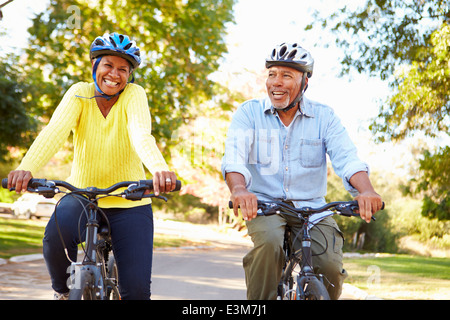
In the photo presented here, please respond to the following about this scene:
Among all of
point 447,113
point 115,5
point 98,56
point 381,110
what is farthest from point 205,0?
point 98,56

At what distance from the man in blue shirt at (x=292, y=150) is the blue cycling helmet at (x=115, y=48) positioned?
0.79 meters

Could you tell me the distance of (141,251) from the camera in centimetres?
354

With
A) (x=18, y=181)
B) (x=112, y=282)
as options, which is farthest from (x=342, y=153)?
(x=18, y=181)

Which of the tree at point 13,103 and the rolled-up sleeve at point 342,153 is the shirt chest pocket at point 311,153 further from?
the tree at point 13,103

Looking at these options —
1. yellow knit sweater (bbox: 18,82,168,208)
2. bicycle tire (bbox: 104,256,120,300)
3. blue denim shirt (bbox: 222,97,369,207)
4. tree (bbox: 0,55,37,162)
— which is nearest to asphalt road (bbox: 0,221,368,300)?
tree (bbox: 0,55,37,162)

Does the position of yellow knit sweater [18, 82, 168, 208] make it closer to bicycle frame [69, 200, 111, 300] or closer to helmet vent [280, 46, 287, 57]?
bicycle frame [69, 200, 111, 300]

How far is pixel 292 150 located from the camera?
146 inches

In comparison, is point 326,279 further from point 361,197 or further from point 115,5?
point 115,5

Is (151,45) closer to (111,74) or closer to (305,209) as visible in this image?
(111,74)

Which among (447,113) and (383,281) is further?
(383,281)

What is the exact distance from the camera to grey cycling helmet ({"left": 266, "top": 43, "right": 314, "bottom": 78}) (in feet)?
12.2

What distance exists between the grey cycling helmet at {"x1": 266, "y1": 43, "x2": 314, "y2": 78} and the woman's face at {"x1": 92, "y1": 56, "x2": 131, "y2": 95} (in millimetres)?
963

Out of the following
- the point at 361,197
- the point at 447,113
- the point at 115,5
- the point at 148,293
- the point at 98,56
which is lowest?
the point at 148,293

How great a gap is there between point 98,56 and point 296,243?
1760 millimetres
